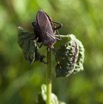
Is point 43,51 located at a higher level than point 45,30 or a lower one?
higher

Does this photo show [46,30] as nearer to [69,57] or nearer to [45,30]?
[45,30]

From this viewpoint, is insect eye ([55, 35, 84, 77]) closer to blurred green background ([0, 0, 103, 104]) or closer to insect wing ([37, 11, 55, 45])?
insect wing ([37, 11, 55, 45])

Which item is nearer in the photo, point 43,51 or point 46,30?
point 46,30

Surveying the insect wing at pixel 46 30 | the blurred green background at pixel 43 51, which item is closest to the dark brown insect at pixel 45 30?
the insect wing at pixel 46 30

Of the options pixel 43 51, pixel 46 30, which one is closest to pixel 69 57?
pixel 46 30

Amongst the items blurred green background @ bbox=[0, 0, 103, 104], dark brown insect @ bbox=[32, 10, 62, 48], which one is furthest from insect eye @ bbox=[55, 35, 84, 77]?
blurred green background @ bbox=[0, 0, 103, 104]
